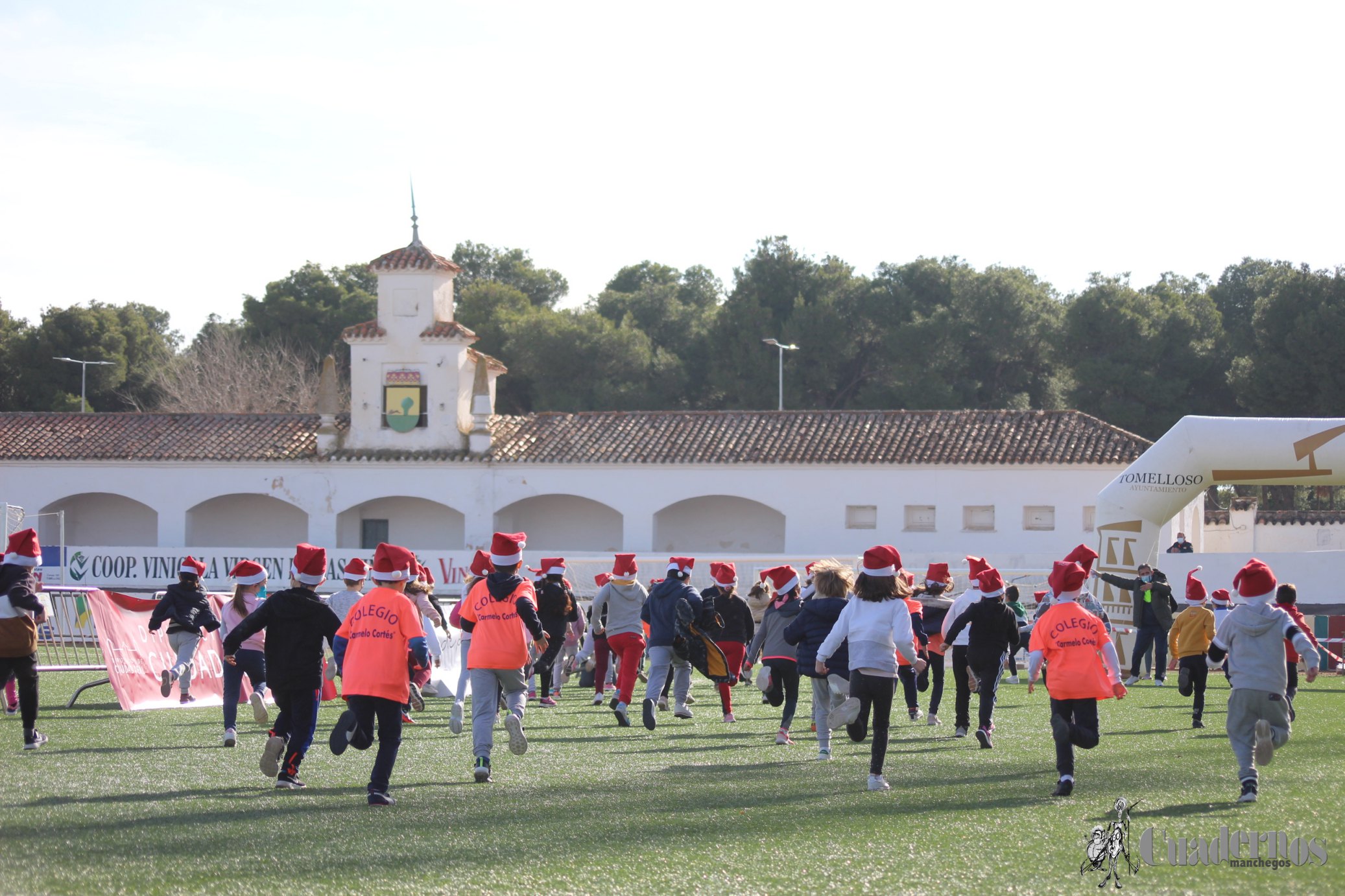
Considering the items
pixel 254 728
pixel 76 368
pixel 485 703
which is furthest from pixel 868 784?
pixel 76 368

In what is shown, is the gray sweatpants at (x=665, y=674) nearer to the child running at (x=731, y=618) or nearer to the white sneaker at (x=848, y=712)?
the child running at (x=731, y=618)

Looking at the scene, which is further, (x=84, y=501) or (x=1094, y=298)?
(x=1094, y=298)

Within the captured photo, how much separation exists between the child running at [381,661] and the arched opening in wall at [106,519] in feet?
116

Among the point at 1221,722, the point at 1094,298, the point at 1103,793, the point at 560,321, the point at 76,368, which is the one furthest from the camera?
the point at 76,368

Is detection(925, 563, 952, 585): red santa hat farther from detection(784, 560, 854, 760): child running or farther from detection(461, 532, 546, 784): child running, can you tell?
detection(461, 532, 546, 784): child running

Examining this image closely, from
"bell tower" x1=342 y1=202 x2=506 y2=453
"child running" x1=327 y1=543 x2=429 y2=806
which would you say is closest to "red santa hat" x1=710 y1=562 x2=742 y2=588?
"child running" x1=327 y1=543 x2=429 y2=806

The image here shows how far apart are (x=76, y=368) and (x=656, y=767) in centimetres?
5920

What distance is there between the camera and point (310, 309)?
65.8 metres

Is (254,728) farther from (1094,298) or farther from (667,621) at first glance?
(1094,298)

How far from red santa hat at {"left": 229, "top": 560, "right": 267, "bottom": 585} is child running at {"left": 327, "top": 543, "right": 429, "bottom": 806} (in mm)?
3005

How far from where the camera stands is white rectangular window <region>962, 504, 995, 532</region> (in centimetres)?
3791

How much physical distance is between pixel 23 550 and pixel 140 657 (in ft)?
15.6

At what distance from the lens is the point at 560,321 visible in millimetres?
58812

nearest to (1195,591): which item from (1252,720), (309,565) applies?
(1252,720)
